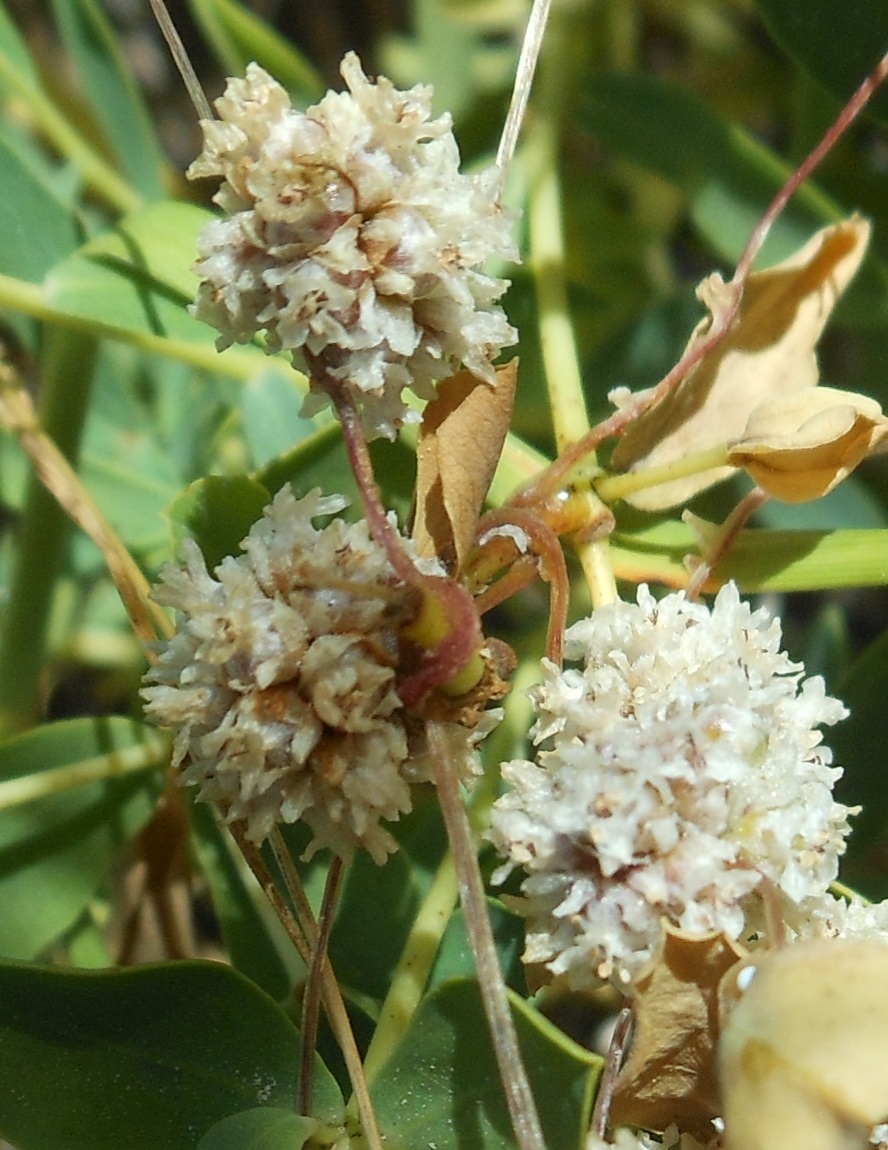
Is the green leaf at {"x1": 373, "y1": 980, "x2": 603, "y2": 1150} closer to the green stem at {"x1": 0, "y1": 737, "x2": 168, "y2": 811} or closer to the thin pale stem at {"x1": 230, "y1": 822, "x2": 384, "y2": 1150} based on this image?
the thin pale stem at {"x1": 230, "y1": 822, "x2": 384, "y2": 1150}

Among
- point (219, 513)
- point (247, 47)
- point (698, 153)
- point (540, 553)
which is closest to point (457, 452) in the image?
point (540, 553)

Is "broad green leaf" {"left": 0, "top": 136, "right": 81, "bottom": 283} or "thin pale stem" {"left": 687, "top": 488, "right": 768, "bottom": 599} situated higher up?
"broad green leaf" {"left": 0, "top": 136, "right": 81, "bottom": 283}

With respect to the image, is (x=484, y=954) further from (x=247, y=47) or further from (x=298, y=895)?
(x=247, y=47)

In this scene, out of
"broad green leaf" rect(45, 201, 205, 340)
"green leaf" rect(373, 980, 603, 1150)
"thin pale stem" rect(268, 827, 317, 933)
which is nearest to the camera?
"green leaf" rect(373, 980, 603, 1150)

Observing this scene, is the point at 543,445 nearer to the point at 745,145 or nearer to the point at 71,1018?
the point at 745,145

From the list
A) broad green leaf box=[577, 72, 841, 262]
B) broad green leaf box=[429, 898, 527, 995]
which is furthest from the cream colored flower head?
broad green leaf box=[577, 72, 841, 262]

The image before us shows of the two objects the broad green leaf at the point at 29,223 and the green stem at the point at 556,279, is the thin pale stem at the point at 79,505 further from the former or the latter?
the green stem at the point at 556,279

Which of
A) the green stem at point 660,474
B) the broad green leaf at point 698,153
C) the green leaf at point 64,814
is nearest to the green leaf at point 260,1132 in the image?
the green leaf at point 64,814
